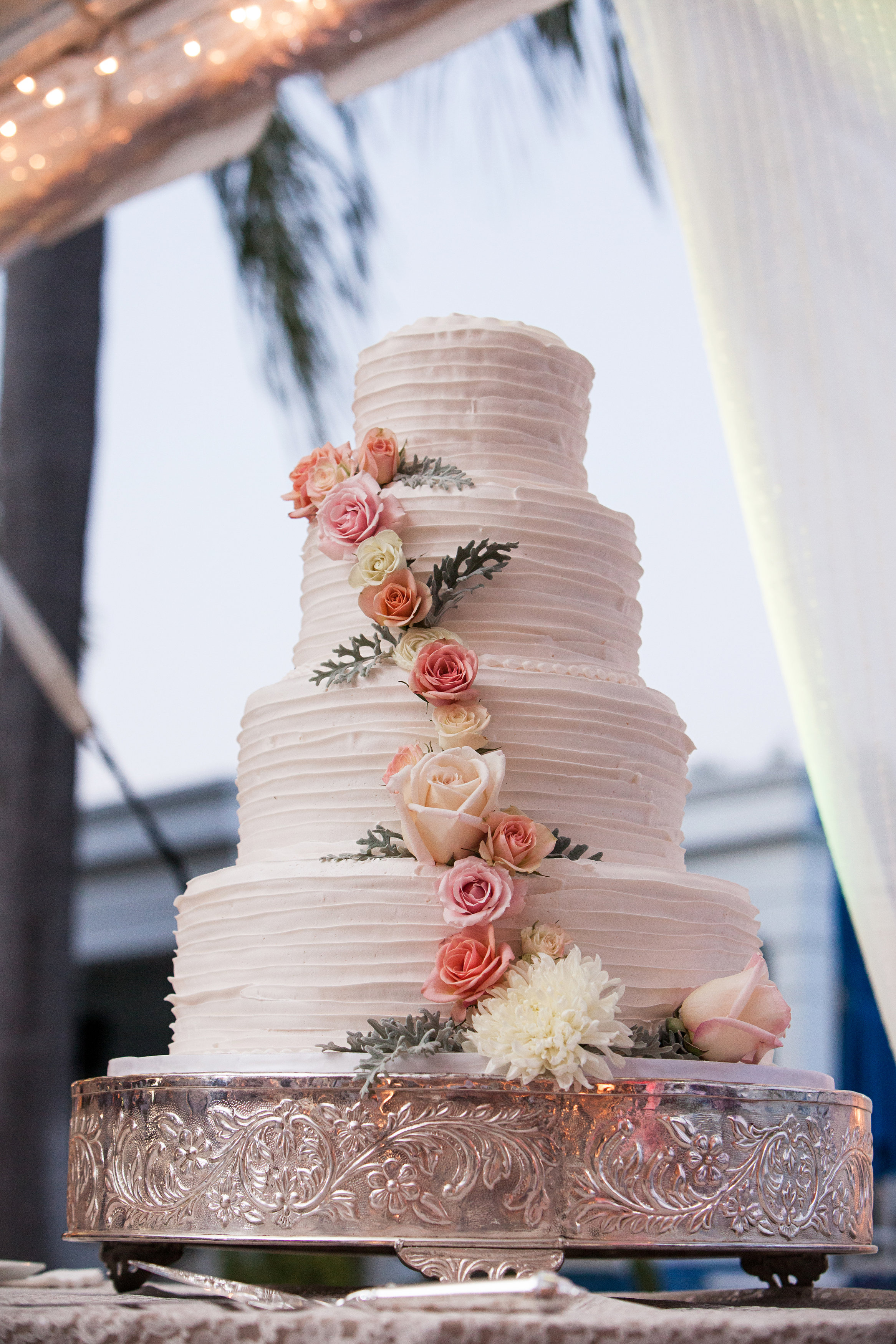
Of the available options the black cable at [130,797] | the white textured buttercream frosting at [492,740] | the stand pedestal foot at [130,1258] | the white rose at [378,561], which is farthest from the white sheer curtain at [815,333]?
the black cable at [130,797]

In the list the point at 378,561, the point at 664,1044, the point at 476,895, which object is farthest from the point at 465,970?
the point at 378,561

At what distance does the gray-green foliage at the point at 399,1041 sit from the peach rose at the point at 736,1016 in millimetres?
365

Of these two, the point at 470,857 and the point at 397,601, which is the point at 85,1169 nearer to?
the point at 470,857

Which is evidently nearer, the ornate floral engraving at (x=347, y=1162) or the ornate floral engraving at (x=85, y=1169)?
the ornate floral engraving at (x=347, y=1162)

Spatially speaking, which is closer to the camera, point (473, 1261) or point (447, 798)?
point (473, 1261)

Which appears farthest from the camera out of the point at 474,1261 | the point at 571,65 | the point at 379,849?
the point at 571,65

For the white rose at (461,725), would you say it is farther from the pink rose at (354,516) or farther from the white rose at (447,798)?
the pink rose at (354,516)

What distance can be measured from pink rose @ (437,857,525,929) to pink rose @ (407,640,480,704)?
0.25 m

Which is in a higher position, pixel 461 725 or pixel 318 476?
pixel 318 476

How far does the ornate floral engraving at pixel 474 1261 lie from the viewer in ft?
5.92

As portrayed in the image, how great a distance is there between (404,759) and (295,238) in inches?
199

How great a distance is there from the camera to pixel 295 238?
666 centimetres

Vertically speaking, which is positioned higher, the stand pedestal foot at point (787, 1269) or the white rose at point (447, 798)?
the white rose at point (447, 798)

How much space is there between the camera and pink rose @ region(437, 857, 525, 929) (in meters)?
1.97
